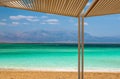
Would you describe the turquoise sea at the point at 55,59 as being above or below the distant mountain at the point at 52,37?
below

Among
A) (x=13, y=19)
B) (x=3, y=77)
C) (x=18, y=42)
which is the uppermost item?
(x=13, y=19)

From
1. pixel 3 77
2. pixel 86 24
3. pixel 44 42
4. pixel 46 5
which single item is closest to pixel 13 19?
pixel 44 42

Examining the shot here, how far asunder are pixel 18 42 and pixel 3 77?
61.4 feet

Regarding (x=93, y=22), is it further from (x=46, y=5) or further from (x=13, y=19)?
(x=46, y=5)

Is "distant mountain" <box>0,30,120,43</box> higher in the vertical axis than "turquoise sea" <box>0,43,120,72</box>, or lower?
higher

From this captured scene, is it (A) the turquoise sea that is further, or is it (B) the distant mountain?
(B) the distant mountain

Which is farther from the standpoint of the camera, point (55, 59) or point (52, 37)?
point (52, 37)

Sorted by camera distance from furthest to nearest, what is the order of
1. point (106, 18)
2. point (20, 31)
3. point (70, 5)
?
point (106, 18) → point (20, 31) → point (70, 5)

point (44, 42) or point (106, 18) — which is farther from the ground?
point (106, 18)

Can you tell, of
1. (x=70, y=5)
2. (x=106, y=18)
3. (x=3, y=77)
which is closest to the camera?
(x=70, y=5)

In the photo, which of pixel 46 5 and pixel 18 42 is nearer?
pixel 46 5

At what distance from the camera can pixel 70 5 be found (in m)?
3.46

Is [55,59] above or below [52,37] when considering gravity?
below

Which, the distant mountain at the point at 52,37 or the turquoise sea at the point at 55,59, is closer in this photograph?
the turquoise sea at the point at 55,59
